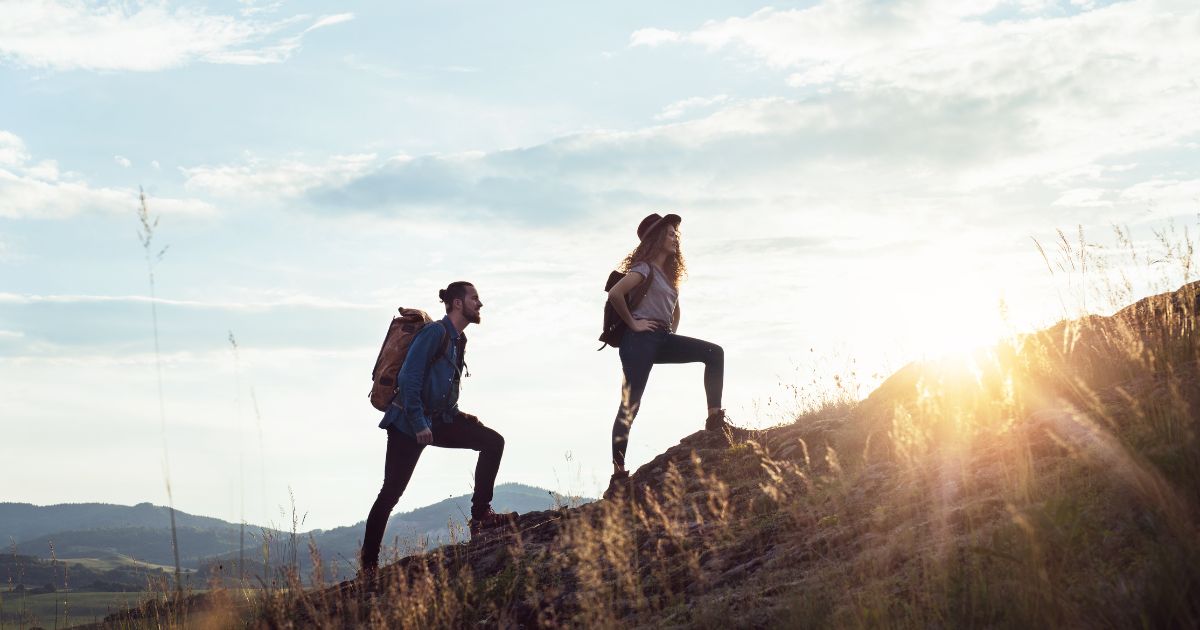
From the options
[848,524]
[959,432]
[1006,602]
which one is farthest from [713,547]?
[1006,602]

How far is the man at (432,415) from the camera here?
23.1 ft

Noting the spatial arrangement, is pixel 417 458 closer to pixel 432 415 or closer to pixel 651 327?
pixel 432 415

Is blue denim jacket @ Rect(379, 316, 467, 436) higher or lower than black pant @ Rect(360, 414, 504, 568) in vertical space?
higher

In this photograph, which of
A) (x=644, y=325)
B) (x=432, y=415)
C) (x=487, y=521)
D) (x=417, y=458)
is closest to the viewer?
(x=417, y=458)

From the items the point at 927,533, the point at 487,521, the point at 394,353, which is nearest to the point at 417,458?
the point at 394,353

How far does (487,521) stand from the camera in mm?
8070

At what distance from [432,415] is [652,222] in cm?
265

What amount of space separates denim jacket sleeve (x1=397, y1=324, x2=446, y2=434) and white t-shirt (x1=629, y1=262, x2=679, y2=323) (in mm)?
1818

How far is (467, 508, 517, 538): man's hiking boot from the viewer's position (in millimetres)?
8031

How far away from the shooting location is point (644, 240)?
8.20 meters

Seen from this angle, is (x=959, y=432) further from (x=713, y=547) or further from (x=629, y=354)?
(x=629, y=354)

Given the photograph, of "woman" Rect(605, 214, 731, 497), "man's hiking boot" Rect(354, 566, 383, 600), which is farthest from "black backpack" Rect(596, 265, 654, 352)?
"man's hiking boot" Rect(354, 566, 383, 600)

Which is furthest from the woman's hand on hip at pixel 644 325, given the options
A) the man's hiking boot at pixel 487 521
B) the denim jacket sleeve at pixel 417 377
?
the man's hiking boot at pixel 487 521

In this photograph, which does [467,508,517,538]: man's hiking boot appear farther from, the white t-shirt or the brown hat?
the brown hat
